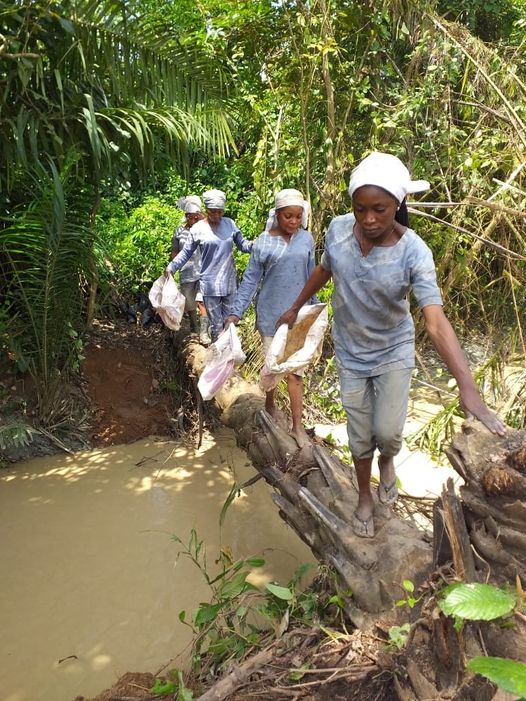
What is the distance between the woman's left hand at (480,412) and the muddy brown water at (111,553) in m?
1.80

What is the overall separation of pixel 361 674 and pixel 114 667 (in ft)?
4.14

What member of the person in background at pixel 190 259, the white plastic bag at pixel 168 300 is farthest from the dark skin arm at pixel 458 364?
the person in background at pixel 190 259

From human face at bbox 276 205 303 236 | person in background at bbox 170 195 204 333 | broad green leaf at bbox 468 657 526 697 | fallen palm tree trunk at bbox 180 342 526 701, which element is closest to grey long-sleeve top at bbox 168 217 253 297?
person in background at bbox 170 195 204 333

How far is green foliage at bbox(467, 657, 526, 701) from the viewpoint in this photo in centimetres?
105

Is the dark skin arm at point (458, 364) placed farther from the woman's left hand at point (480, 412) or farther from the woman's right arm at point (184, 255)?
the woman's right arm at point (184, 255)

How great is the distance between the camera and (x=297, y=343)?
10.1 ft

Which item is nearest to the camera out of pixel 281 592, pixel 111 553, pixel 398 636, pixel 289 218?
pixel 398 636

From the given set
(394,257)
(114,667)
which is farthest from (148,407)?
(394,257)

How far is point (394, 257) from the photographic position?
2.03 meters

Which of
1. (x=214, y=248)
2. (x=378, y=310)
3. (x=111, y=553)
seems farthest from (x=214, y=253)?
(x=378, y=310)

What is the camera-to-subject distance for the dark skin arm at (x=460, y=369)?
1623mm

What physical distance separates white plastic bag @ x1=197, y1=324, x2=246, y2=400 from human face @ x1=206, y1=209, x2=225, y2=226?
162 centimetres

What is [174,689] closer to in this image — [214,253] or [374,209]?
[374,209]

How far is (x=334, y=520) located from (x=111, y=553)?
1.59 meters
